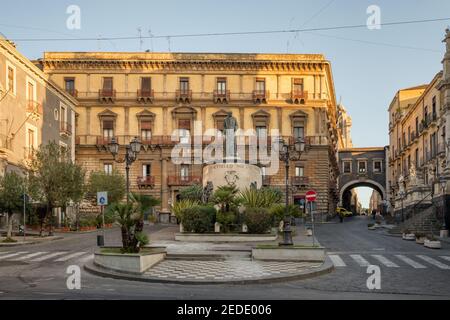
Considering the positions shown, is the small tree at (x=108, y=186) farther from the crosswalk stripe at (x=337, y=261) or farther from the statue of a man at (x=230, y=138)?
the crosswalk stripe at (x=337, y=261)

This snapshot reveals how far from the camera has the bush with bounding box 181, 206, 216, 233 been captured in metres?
29.1

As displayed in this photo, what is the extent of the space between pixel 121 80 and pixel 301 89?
18686mm

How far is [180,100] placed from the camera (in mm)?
63938

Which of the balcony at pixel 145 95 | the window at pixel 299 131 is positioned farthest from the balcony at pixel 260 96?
the balcony at pixel 145 95

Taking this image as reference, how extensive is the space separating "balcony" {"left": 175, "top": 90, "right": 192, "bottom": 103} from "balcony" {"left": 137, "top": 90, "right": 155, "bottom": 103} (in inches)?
102

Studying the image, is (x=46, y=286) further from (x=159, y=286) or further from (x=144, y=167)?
(x=144, y=167)

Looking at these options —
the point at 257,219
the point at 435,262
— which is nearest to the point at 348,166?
the point at 257,219

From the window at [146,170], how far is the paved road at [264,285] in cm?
3923

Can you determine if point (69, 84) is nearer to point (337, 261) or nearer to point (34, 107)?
point (34, 107)

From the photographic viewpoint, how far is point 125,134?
63812 mm

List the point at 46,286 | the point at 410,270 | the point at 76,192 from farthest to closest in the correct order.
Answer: the point at 76,192 < the point at 410,270 < the point at 46,286

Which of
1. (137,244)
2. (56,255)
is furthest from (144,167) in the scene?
(137,244)

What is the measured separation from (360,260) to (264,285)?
7.00 metres

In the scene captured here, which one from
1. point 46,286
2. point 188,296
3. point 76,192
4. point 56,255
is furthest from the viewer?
point 76,192
